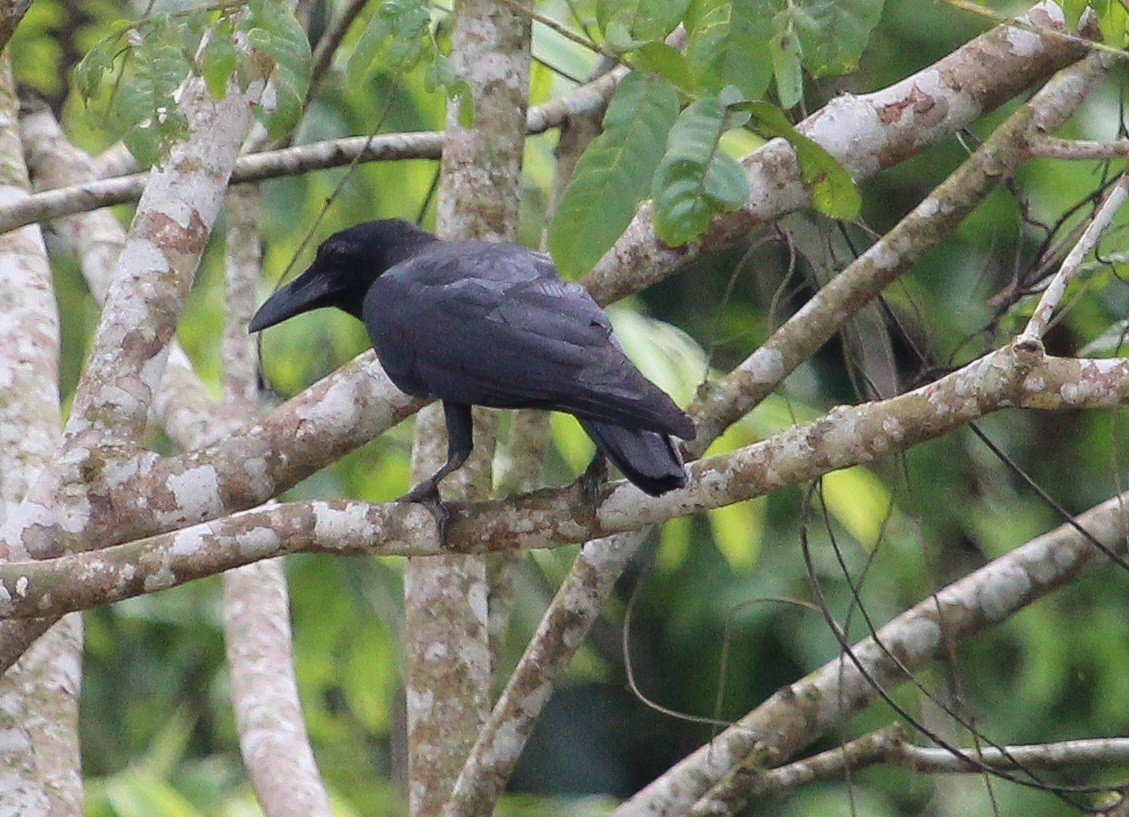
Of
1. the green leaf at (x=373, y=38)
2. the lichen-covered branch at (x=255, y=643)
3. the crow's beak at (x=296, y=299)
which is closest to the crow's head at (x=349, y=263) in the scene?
the crow's beak at (x=296, y=299)

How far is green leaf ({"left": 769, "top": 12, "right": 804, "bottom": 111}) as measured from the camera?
2.41 metres

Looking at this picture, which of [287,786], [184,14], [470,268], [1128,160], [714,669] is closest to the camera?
[184,14]

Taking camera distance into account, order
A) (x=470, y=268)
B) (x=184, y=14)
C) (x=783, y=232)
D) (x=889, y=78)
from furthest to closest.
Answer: (x=889, y=78), (x=783, y=232), (x=470, y=268), (x=184, y=14)

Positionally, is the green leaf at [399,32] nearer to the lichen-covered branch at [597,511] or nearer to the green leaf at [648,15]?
the green leaf at [648,15]

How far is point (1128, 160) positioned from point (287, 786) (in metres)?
2.74

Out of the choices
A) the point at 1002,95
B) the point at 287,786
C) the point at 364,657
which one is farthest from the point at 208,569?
the point at 364,657

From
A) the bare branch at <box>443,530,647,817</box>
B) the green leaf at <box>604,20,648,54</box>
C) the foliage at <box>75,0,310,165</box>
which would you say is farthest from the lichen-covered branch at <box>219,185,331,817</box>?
the green leaf at <box>604,20,648,54</box>

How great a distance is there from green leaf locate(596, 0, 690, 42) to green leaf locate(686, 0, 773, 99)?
62 mm

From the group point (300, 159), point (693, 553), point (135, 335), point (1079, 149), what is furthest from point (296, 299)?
point (693, 553)

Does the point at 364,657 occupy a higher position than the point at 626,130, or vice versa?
the point at 626,130

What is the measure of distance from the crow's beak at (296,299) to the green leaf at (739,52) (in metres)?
1.94

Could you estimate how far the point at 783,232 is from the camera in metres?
3.87

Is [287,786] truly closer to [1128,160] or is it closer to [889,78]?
[1128,160]

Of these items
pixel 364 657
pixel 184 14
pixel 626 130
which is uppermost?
pixel 184 14
